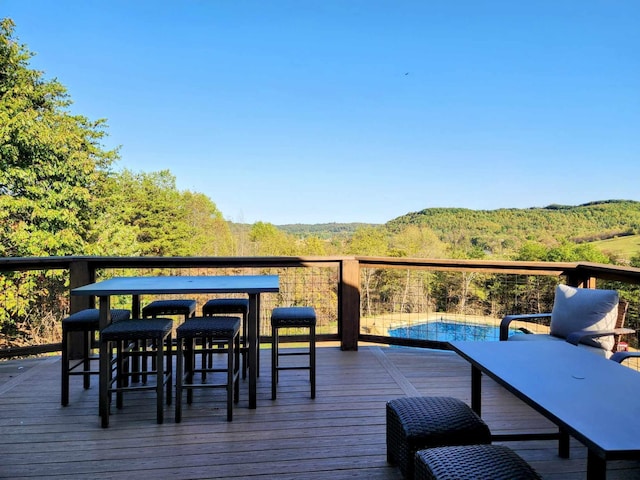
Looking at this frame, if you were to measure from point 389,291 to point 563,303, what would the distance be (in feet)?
11.4

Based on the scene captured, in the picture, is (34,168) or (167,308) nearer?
(167,308)

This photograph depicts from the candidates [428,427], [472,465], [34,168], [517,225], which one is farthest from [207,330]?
[517,225]

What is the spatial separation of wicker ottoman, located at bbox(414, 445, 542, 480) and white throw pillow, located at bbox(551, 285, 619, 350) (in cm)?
201

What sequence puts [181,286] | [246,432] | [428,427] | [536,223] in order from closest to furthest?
1. [428,427]
2. [246,432]
3. [181,286]
4. [536,223]

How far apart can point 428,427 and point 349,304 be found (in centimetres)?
270

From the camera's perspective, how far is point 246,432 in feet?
8.78

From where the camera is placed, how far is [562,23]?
15008 mm

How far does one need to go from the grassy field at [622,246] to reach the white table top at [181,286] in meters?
11.3

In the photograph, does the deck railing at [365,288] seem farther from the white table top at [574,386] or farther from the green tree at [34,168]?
the green tree at [34,168]

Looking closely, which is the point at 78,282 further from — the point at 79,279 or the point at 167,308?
the point at 167,308

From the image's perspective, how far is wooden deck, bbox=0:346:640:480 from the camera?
223 cm

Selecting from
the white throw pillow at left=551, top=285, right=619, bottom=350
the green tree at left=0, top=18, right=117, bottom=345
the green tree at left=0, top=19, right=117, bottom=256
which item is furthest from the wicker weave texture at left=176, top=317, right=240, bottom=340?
the green tree at left=0, top=19, right=117, bottom=256

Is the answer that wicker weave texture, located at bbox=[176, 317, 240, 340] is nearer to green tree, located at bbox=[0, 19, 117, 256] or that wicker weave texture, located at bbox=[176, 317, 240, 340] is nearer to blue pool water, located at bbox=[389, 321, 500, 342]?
blue pool water, located at bbox=[389, 321, 500, 342]

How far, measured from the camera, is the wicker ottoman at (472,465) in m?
1.47
